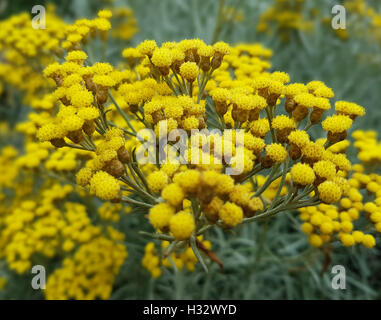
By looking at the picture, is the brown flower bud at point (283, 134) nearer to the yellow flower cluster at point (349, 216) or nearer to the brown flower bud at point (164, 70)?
the brown flower bud at point (164, 70)

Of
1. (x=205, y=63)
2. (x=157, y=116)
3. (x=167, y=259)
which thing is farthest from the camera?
(x=167, y=259)

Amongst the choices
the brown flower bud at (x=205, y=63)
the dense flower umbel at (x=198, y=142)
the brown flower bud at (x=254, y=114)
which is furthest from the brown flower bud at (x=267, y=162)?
the brown flower bud at (x=205, y=63)

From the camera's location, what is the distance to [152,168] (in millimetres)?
1586

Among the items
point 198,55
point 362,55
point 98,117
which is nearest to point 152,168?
point 98,117

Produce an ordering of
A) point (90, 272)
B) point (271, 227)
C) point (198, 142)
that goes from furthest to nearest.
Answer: point (271, 227), point (90, 272), point (198, 142)

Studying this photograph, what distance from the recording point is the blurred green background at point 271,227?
210 cm

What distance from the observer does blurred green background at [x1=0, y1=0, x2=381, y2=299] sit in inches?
82.5

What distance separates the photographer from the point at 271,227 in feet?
8.21
